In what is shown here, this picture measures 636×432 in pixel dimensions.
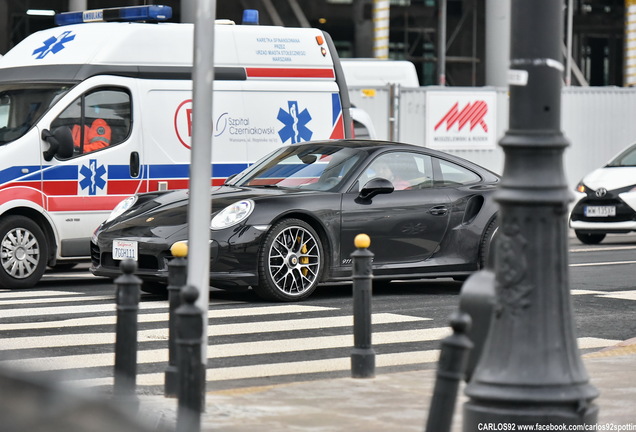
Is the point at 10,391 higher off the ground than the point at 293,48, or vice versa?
the point at 293,48

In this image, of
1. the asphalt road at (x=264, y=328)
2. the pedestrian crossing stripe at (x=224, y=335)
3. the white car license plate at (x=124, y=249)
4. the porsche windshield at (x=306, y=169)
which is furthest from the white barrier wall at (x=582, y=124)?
the pedestrian crossing stripe at (x=224, y=335)

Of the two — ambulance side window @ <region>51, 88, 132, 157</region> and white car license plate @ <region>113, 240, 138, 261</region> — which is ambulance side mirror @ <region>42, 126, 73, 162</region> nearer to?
ambulance side window @ <region>51, 88, 132, 157</region>

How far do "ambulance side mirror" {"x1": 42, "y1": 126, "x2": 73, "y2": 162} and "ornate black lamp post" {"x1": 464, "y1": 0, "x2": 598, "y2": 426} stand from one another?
8.09 meters

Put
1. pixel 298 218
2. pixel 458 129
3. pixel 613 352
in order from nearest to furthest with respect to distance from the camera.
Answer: pixel 613 352 → pixel 298 218 → pixel 458 129

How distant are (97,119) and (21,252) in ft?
5.40

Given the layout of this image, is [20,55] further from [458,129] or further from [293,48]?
[458,129]

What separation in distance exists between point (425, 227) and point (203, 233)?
18.4 ft

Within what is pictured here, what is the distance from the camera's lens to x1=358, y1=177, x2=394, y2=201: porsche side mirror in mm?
11141

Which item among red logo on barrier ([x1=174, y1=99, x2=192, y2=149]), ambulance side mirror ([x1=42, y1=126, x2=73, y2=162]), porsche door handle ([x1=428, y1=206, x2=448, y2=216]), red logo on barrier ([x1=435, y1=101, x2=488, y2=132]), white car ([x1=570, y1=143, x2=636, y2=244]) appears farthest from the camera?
red logo on barrier ([x1=435, y1=101, x2=488, y2=132])

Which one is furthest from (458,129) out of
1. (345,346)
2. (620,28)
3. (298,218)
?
(620,28)

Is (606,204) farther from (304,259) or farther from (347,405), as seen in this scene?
(347,405)

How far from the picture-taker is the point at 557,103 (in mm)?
4895

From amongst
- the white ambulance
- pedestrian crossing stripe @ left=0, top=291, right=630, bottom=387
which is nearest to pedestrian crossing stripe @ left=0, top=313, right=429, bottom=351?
pedestrian crossing stripe @ left=0, top=291, right=630, bottom=387

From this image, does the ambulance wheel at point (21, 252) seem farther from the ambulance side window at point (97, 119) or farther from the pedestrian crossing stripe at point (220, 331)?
the pedestrian crossing stripe at point (220, 331)
